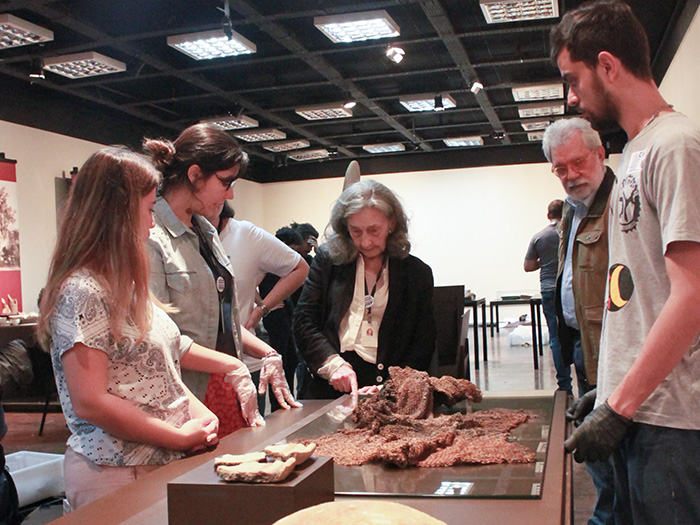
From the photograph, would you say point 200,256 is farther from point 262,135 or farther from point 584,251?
point 262,135

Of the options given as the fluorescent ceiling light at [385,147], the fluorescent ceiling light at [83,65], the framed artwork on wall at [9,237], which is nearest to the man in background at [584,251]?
the fluorescent ceiling light at [83,65]

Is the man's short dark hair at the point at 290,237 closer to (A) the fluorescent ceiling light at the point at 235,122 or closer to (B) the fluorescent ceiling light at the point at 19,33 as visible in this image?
(B) the fluorescent ceiling light at the point at 19,33

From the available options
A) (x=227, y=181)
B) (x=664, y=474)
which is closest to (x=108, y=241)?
(x=227, y=181)

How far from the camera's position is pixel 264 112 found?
9.30 m

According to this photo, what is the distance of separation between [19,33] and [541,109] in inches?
265

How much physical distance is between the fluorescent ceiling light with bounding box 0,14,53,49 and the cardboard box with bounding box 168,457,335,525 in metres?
5.49

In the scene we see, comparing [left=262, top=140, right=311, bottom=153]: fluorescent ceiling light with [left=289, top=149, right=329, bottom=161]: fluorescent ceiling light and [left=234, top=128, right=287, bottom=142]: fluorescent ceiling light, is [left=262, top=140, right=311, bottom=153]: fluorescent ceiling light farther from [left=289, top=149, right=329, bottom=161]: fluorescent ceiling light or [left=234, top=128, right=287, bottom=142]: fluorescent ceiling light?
[left=234, top=128, right=287, bottom=142]: fluorescent ceiling light

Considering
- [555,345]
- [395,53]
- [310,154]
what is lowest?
[555,345]

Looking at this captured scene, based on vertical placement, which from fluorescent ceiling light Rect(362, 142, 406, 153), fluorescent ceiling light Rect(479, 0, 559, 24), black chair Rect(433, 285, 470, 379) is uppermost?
fluorescent ceiling light Rect(479, 0, 559, 24)

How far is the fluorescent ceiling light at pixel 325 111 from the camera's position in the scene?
8977 millimetres

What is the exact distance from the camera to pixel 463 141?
1213cm

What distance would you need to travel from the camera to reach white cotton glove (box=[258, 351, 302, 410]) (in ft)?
6.77

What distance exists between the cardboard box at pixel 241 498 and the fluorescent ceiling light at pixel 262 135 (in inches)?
384

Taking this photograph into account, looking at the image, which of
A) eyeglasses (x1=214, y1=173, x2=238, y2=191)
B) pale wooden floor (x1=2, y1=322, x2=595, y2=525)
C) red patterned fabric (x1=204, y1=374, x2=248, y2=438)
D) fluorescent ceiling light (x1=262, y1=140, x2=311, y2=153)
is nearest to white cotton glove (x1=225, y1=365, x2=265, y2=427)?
red patterned fabric (x1=204, y1=374, x2=248, y2=438)
